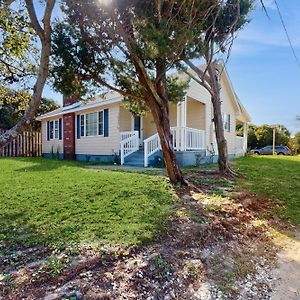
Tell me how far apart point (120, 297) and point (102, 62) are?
18.6 feet

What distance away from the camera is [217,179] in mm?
9156

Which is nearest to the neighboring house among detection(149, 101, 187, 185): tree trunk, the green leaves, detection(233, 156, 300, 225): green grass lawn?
detection(233, 156, 300, 225): green grass lawn

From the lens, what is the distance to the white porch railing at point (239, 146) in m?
21.0

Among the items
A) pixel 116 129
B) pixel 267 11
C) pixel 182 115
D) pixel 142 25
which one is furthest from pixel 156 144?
pixel 267 11

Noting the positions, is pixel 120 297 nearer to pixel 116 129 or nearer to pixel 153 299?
pixel 153 299

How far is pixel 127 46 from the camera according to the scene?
20.4ft

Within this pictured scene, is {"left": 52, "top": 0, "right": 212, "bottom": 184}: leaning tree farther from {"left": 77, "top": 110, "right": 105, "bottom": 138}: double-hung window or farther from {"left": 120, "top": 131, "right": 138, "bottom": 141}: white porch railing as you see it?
{"left": 77, "top": 110, "right": 105, "bottom": 138}: double-hung window

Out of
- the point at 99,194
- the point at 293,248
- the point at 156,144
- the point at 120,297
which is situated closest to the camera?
the point at 120,297

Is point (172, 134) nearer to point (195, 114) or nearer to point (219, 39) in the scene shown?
point (195, 114)

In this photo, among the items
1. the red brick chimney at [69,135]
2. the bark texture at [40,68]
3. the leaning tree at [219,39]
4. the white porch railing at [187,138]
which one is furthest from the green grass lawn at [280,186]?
the red brick chimney at [69,135]

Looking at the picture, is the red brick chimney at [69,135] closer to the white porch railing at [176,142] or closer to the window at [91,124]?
the window at [91,124]

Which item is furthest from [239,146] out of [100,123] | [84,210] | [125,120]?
[84,210]

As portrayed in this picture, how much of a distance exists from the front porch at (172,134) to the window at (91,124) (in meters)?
1.98

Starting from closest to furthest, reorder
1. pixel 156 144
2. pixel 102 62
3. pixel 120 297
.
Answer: pixel 120 297 → pixel 102 62 → pixel 156 144
